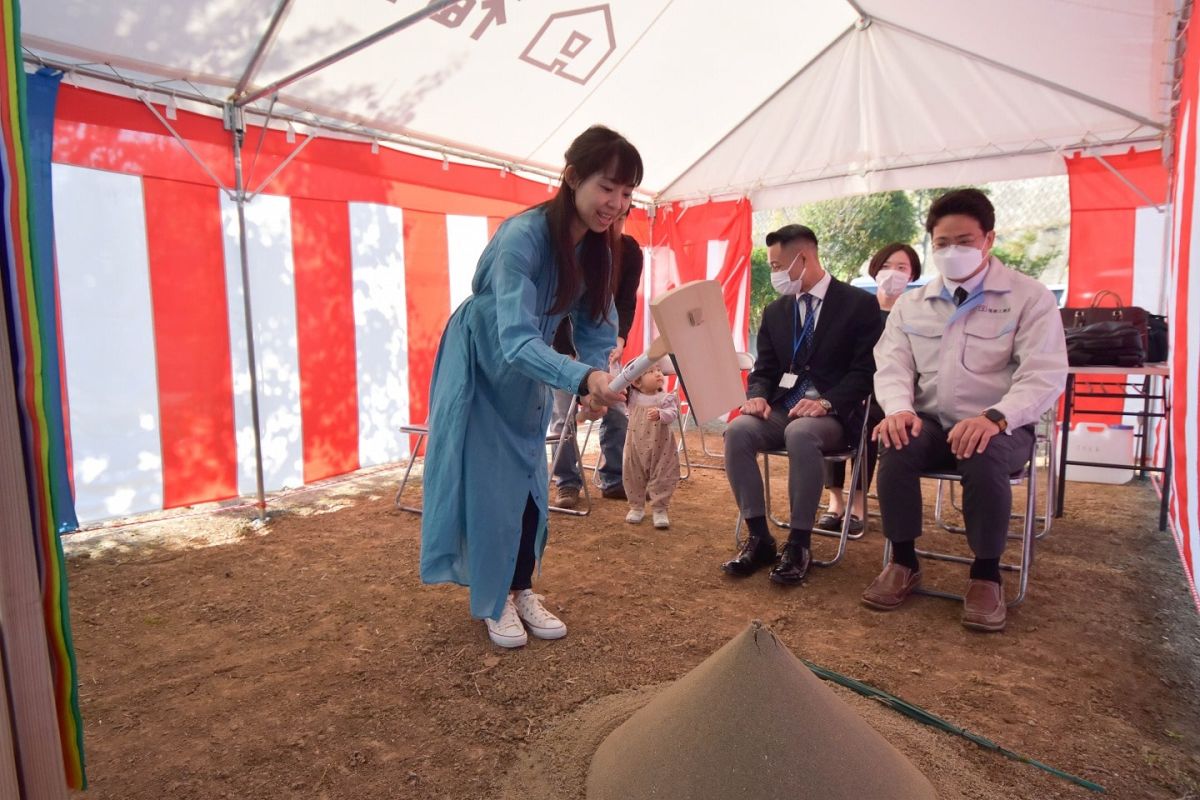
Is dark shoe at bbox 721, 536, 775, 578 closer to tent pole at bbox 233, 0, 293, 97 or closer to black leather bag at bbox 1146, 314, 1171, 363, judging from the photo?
black leather bag at bbox 1146, 314, 1171, 363

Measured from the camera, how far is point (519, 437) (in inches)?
81.4

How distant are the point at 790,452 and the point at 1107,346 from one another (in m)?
1.83

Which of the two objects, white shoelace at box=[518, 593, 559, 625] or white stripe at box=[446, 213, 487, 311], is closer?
white shoelace at box=[518, 593, 559, 625]

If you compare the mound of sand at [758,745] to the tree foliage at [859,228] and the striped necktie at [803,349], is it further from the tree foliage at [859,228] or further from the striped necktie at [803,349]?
the tree foliage at [859,228]

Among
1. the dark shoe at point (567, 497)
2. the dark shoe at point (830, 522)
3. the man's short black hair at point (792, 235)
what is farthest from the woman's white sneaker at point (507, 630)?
the man's short black hair at point (792, 235)

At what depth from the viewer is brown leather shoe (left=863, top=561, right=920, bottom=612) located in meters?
2.50

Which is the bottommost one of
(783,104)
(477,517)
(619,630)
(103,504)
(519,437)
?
(619,630)

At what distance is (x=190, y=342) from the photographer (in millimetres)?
3709

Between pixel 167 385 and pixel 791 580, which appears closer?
pixel 791 580

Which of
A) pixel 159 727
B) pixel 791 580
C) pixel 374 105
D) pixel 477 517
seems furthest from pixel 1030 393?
pixel 374 105

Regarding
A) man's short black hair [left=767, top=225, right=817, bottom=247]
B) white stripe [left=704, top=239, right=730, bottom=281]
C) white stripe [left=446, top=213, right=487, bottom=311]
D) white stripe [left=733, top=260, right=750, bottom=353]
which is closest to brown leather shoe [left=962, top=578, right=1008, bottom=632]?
man's short black hair [left=767, top=225, right=817, bottom=247]

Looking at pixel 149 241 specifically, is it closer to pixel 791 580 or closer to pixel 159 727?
pixel 159 727

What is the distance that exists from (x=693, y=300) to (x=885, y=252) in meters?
2.75

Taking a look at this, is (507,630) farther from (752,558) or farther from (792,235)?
(792,235)
